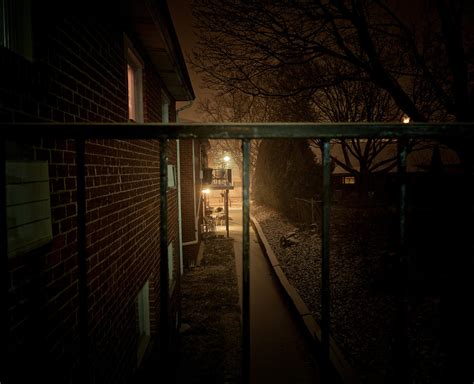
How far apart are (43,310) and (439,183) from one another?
51.5 ft

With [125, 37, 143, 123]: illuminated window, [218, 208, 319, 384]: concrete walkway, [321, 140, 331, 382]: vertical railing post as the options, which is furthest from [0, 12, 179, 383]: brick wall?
[218, 208, 319, 384]: concrete walkway

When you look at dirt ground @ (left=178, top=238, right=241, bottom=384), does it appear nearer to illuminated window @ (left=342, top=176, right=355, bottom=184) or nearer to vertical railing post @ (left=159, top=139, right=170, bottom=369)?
vertical railing post @ (left=159, top=139, right=170, bottom=369)

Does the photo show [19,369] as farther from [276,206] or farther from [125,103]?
[276,206]

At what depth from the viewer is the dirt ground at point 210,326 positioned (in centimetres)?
511

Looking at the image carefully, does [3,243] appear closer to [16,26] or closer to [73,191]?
[73,191]

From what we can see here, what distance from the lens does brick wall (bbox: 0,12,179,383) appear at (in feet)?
5.25

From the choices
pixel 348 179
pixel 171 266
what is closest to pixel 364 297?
pixel 171 266

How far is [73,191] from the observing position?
2.23 meters

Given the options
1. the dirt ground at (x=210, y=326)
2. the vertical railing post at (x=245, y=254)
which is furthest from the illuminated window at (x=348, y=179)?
the vertical railing post at (x=245, y=254)

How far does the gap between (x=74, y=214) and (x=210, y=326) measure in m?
5.38

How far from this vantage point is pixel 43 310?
5.75 feet

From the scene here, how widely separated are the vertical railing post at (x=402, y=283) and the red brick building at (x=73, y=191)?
1.00 m

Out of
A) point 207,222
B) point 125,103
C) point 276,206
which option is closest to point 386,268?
point 125,103

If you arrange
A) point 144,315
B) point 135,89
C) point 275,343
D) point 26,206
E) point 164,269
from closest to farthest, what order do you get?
point 164,269 < point 26,206 < point 135,89 < point 144,315 < point 275,343
